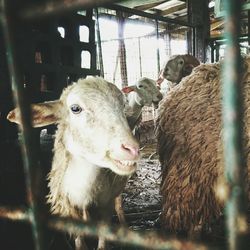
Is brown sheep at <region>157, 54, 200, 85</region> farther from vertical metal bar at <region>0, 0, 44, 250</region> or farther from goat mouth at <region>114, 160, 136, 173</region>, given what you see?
vertical metal bar at <region>0, 0, 44, 250</region>

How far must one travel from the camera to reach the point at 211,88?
269 cm

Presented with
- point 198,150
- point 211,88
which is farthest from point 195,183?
point 211,88

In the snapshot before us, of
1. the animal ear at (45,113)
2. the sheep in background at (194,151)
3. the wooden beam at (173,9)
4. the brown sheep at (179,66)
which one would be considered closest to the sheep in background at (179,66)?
the brown sheep at (179,66)

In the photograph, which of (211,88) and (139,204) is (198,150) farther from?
(139,204)

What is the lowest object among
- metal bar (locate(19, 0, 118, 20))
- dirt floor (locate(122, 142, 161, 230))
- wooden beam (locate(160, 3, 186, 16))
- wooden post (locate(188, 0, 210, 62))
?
dirt floor (locate(122, 142, 161, 230))

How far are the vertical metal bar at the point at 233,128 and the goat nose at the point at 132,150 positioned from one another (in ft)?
3.77

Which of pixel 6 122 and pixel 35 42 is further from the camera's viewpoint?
pixel 35 42

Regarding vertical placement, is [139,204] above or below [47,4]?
below

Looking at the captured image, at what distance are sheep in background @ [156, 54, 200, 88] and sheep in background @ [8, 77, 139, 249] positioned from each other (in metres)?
3.05

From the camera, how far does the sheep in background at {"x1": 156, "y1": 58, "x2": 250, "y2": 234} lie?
2.47 meters

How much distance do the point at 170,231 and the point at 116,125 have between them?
4.27 feet

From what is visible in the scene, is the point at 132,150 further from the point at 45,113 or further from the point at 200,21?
the point at 200,21

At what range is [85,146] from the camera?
2121mm

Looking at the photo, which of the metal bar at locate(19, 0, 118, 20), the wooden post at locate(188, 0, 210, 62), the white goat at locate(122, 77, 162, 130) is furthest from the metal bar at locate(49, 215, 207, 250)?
the wooden post at locate(188, 0, 210, 62)
